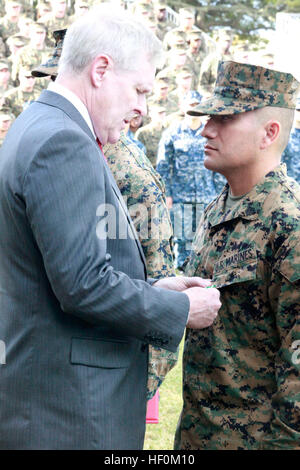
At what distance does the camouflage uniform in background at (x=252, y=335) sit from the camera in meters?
2.01

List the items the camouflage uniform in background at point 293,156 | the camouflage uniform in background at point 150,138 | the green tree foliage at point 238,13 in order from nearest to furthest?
1. the camouflage uniform in background at point 293,156
2. the camouflage uniform in background at point 150,138
3. the green tree foliage at point 238,13

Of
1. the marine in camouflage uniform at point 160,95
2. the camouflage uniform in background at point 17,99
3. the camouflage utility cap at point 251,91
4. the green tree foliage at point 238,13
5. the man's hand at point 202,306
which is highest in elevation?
the camouflage utility cap at point 251,91

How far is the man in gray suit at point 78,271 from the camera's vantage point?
1732 mm

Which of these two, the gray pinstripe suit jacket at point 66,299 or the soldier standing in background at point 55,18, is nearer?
the gray pinstripe suit jacket at point 66,299

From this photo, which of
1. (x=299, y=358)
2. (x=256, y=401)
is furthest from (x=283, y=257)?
(x=256, y=401)

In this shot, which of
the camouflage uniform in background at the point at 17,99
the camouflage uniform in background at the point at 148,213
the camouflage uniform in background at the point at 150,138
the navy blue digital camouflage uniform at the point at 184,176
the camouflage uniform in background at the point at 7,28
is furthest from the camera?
the camouflage uniform in background at the point at 7,28

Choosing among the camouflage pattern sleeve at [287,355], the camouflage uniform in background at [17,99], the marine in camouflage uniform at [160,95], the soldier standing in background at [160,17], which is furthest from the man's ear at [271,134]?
the soldier standing in background at [160,17]

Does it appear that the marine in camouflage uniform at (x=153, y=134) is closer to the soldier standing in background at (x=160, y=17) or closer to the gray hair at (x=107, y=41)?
the soldier standing in background at (x=160, y=17)

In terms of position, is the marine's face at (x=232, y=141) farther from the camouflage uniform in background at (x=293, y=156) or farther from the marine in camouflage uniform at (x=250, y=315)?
the camouflage uniform in background at (x=293, y=156)

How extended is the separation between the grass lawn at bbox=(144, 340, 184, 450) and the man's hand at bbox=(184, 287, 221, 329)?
2123 mm

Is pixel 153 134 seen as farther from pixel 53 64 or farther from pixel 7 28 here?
pixel 53 64

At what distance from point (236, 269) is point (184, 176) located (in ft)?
22.6

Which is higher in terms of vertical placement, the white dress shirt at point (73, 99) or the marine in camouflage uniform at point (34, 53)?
the white dress shirt at point (73, 99)

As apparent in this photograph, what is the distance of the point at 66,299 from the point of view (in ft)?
5.75
